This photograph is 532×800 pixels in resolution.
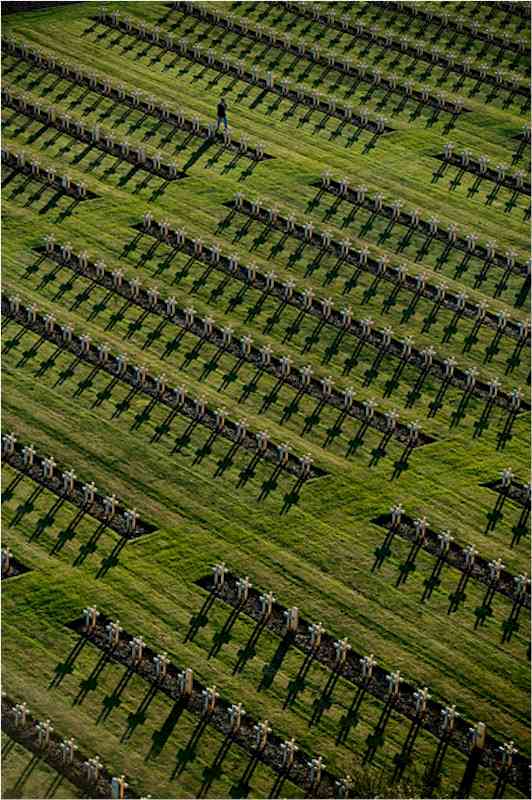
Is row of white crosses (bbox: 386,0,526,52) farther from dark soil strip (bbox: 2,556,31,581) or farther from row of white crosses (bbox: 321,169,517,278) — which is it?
dark soil strip (bbox: 2,556,31,581)

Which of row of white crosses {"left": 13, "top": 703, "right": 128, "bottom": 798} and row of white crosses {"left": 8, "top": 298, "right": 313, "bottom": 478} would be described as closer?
row of white crosses {"left": 13, "top": 703, "right": 128, "bottom": 798}

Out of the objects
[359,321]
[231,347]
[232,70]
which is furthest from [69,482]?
[232,70]

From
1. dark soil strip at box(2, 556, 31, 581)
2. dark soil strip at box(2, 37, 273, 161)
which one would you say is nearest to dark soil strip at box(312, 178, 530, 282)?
dark soil strip at box(2, 37, 273, 161)

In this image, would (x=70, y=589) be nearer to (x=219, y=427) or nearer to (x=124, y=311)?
(x=219, y=427)

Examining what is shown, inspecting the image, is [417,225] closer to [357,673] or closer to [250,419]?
[250,419]

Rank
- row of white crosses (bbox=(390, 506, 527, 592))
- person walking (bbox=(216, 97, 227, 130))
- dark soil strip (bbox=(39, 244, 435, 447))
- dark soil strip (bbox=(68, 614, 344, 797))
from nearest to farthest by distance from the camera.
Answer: dark soil strip (bbox=(68, 614, 344, 797)), row of white crosses (bbox=(390, 506, 527, 592)), dark soil strip (bbox=(39, 244, 435, 447)), person walking (bbox=(216, 97, 227, 130))

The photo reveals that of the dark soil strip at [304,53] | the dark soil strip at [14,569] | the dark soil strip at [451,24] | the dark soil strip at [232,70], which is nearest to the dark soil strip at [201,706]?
the dark soil strip at [14,569]

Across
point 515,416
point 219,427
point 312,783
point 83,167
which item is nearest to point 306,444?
point 219,427
